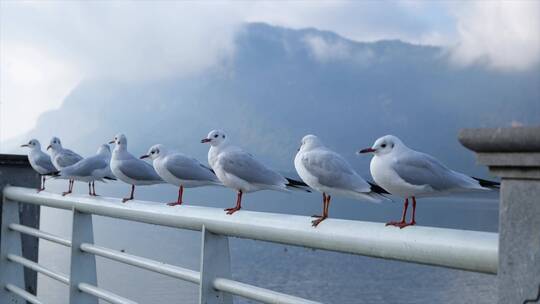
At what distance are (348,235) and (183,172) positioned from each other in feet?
7.65

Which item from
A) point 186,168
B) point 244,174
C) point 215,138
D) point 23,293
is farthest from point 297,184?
point 23,293

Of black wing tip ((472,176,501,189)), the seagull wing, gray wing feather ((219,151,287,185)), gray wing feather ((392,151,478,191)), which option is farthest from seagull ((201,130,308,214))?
the seagull wing

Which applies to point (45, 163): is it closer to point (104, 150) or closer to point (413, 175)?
point (104, 150)

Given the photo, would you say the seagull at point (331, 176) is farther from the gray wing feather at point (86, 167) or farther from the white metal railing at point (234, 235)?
the gray wing feather at point (86, 167)

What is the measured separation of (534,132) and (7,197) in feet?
13.4

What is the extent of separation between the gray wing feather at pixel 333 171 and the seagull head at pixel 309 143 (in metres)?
0.16

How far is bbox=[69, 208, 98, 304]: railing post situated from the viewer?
11.9 ft

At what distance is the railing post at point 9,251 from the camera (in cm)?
460

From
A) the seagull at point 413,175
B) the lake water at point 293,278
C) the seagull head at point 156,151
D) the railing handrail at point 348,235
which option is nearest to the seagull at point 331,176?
the seagull at point 413,175

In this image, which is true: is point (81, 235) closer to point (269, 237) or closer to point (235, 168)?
point (235, 168)

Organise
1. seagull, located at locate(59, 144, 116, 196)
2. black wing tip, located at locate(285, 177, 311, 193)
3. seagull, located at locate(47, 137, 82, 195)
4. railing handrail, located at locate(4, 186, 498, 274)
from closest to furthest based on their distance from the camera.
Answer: railing handrail, located at locate(4, 186, 498, 274) < black wing tip, located at locate(285, 177, 311, 193) < seagull, located at locate(59, 144, 116, 196) < seagull, located at locate(47, 137, 82, 195)

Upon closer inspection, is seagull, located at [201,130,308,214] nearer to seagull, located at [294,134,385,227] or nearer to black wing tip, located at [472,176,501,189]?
seagull, located at [294,134,385,227]

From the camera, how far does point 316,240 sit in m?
2.12

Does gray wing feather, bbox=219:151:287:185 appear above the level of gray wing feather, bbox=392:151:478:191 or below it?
below
